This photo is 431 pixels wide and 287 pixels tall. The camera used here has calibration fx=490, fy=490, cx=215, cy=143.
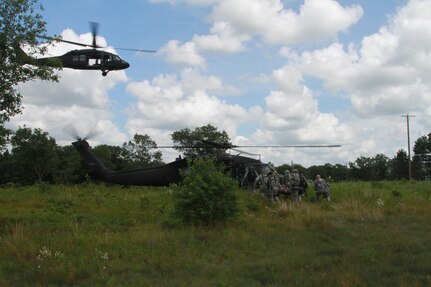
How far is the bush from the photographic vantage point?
45.5 ft

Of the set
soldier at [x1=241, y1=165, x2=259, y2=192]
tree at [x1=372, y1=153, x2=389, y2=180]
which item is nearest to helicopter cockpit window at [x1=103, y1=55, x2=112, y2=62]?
soldier at [x1=241, y1=165, x2=259, y2=192]

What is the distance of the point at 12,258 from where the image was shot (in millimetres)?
9891

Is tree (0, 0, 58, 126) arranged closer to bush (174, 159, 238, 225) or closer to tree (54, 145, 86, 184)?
bush (174, 159, 238, 225)

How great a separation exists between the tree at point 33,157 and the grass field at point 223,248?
69.6 m

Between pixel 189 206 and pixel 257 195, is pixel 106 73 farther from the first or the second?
pixel 189 206

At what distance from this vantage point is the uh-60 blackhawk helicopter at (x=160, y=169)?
25.7m

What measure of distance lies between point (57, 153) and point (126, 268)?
292 feet

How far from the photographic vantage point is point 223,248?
1098 cm

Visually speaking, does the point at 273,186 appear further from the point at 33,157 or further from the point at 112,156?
the point at 112,156

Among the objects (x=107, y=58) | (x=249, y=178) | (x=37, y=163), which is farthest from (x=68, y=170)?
(x=249, y=178)

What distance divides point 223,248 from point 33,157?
263ft

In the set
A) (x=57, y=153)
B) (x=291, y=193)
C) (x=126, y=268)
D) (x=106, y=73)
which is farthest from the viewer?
(x=57, y=153)

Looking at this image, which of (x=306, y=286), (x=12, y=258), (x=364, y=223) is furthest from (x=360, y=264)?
(x=12, y=258)

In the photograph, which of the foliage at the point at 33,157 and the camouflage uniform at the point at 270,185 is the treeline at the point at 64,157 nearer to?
the foliage at the point at 33,157
